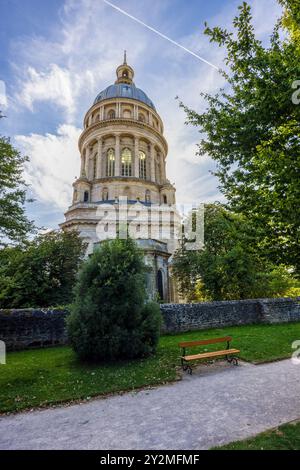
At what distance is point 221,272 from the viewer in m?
18.5

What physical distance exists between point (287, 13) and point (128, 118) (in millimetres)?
36353

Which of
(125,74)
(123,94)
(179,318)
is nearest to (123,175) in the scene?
(123,94)

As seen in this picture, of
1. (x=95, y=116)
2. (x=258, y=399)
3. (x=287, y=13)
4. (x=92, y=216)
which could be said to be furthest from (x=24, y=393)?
(x=95, y=116)

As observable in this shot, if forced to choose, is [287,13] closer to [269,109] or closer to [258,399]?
[269,109]

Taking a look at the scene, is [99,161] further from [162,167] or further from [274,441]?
[274,441]

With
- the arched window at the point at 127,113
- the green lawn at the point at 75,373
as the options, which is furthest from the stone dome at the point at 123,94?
the green lawn at the point at 75,373

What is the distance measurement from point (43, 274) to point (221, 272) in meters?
12.6

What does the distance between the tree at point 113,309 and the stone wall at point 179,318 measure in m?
3.78

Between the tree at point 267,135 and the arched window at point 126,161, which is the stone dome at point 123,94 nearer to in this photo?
the arched window at point 126,161

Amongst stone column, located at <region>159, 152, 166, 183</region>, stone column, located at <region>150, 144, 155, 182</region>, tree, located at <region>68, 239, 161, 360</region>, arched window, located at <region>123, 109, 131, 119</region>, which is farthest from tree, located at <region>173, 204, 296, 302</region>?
arched window, located at <region>123, 109, 131, 119</region>

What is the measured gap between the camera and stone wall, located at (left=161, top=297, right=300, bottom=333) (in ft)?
45.9

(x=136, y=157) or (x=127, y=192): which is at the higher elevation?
(x=136, y=157)

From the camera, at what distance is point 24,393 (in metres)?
6.22

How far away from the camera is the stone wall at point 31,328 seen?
1097 centimetres
